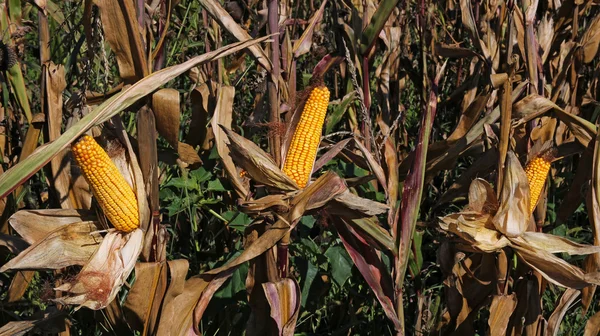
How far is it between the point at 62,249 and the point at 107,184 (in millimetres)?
311

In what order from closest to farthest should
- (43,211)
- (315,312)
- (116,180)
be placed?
(116,180), (43,211), (315,312)

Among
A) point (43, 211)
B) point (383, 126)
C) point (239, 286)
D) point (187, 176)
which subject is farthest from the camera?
point (383, 126)

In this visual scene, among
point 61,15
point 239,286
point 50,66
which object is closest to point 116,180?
point 50,66

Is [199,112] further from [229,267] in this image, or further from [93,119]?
[93,119]

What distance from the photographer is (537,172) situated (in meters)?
2.23

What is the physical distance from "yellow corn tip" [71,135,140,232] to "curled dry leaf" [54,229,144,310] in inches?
1.5

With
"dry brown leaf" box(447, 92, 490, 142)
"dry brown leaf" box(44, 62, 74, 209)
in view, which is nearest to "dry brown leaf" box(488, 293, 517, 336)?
"dry brown leaf" box(447, 92, 490, 142)

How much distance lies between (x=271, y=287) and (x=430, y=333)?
2.86 feet

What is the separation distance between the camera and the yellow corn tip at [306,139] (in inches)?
80.0

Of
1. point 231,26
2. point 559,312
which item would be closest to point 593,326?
point 559,312

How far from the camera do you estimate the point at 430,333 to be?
2713 mm

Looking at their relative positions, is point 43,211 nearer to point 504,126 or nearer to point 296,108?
point 296,108

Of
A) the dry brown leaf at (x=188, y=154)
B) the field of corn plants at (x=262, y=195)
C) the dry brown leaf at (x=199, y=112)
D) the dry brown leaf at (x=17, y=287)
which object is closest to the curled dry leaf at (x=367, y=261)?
the field of corn plants at (x=262, y=195)

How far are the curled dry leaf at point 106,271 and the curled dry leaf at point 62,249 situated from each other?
8 cm
